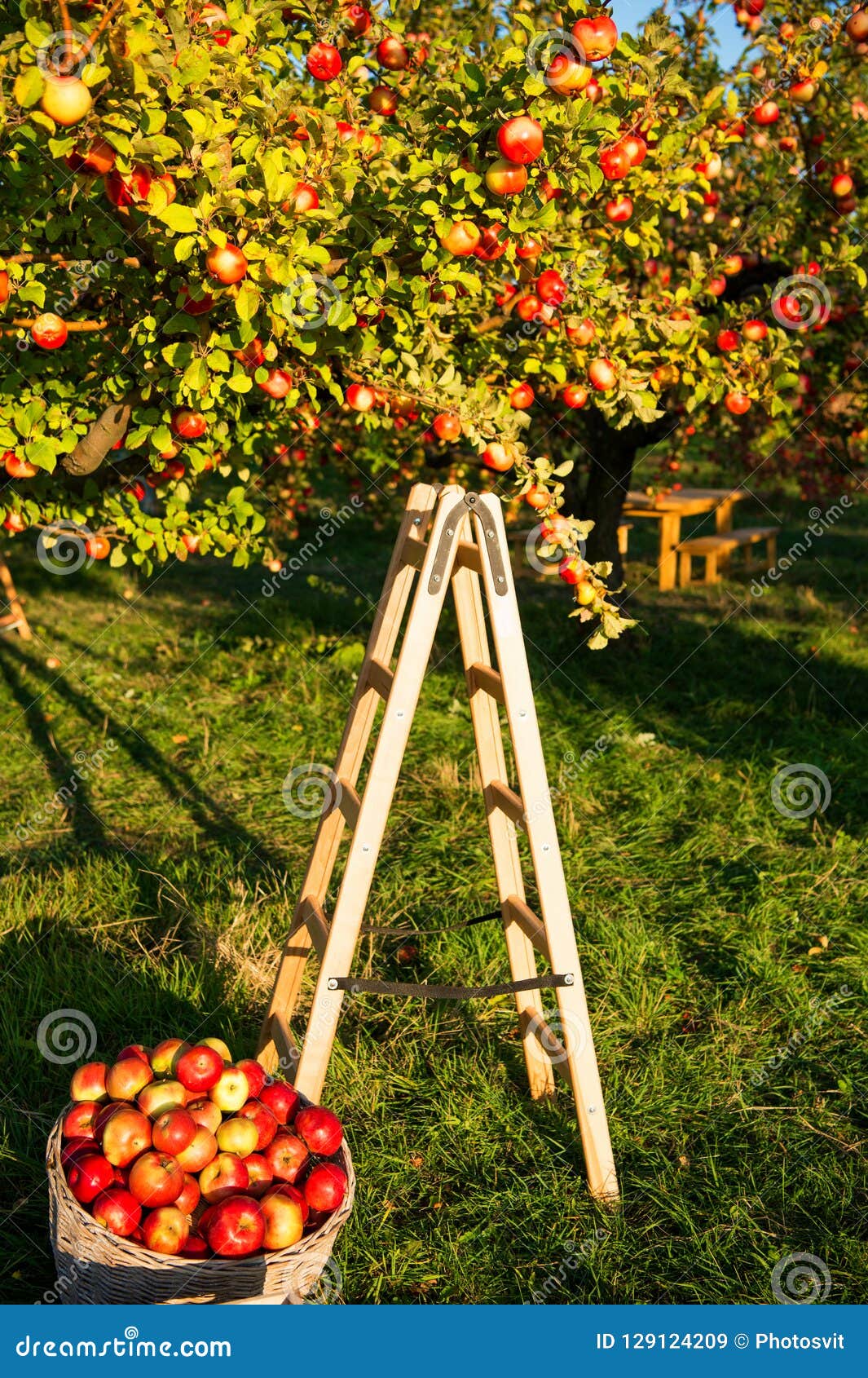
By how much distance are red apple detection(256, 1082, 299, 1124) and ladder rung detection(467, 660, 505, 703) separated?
39.3 inches

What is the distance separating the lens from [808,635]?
7.53 m

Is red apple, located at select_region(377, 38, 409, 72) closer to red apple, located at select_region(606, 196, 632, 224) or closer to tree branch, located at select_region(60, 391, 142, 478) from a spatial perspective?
red apple, located at select_region(606, 196, 632, 224)

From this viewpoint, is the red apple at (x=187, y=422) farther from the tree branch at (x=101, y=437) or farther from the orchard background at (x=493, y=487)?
the tree branch at (x=101, y=437)

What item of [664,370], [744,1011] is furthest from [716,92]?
[744,1011]

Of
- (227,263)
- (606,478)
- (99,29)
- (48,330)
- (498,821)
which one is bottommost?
(498,821)

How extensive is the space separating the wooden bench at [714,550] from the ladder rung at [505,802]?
6428 mm

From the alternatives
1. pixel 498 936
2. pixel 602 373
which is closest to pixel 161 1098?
pixel 498 936

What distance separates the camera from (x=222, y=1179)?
222 centimetres

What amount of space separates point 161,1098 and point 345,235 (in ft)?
6.84

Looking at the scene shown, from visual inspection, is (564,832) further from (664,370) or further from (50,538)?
(50,538)

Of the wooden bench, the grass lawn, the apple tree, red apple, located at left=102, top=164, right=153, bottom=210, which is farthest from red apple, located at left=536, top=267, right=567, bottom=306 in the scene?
the wooden bench

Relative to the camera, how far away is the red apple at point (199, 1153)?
7.27 feet

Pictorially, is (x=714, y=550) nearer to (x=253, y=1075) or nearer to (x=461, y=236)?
(x=461, y=236)

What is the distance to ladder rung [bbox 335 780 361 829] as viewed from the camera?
2638 mm
